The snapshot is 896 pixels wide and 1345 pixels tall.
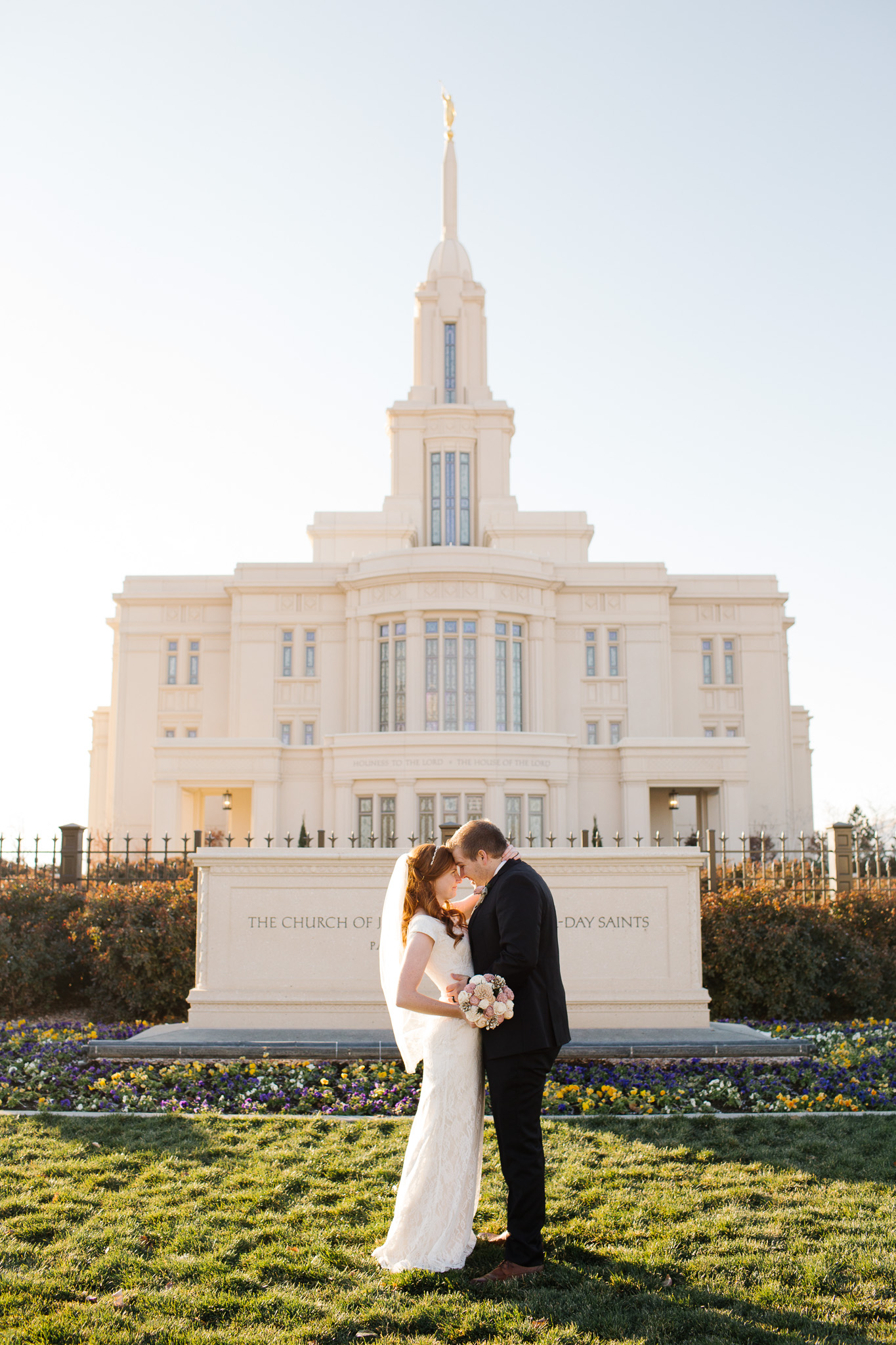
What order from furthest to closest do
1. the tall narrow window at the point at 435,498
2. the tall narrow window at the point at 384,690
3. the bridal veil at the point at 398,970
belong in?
the tall narrow window at the point at 435,498
the tall narrow window at the point at 384,690
the bridal veil at the point at 398,970

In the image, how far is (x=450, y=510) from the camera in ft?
140

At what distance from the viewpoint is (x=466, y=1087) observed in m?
5.07

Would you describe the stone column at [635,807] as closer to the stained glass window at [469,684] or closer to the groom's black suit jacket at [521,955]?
the stained glass window at [469,684]

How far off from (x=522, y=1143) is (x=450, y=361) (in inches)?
1693

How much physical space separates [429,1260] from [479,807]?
25655 millimetres

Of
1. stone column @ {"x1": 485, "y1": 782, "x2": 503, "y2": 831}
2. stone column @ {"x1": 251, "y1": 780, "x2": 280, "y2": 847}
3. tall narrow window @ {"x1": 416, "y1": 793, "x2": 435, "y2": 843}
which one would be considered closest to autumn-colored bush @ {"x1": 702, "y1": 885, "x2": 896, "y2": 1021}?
stone column @ {"x1": 485, "y1": 782, "x2": 503, "y2": 831}

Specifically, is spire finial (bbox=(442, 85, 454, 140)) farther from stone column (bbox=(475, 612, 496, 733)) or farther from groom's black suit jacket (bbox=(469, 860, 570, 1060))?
groom's black suit jacket (bbox=(469, 860, 570, 1060))

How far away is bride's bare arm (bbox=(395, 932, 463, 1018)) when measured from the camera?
4.93 meters

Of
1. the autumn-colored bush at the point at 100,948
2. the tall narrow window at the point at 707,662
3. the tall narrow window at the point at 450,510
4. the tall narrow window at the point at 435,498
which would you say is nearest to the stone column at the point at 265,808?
the tall narrow window at the point at 435,498

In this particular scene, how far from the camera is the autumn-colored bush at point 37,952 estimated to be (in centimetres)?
1253

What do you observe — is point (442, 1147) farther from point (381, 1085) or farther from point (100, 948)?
point (100, 948)

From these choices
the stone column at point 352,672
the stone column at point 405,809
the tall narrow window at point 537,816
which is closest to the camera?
the stone column at point 405,809

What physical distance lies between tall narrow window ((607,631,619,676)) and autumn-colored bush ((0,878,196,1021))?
83.7ft

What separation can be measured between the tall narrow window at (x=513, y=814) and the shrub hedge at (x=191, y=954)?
17.7 metres
